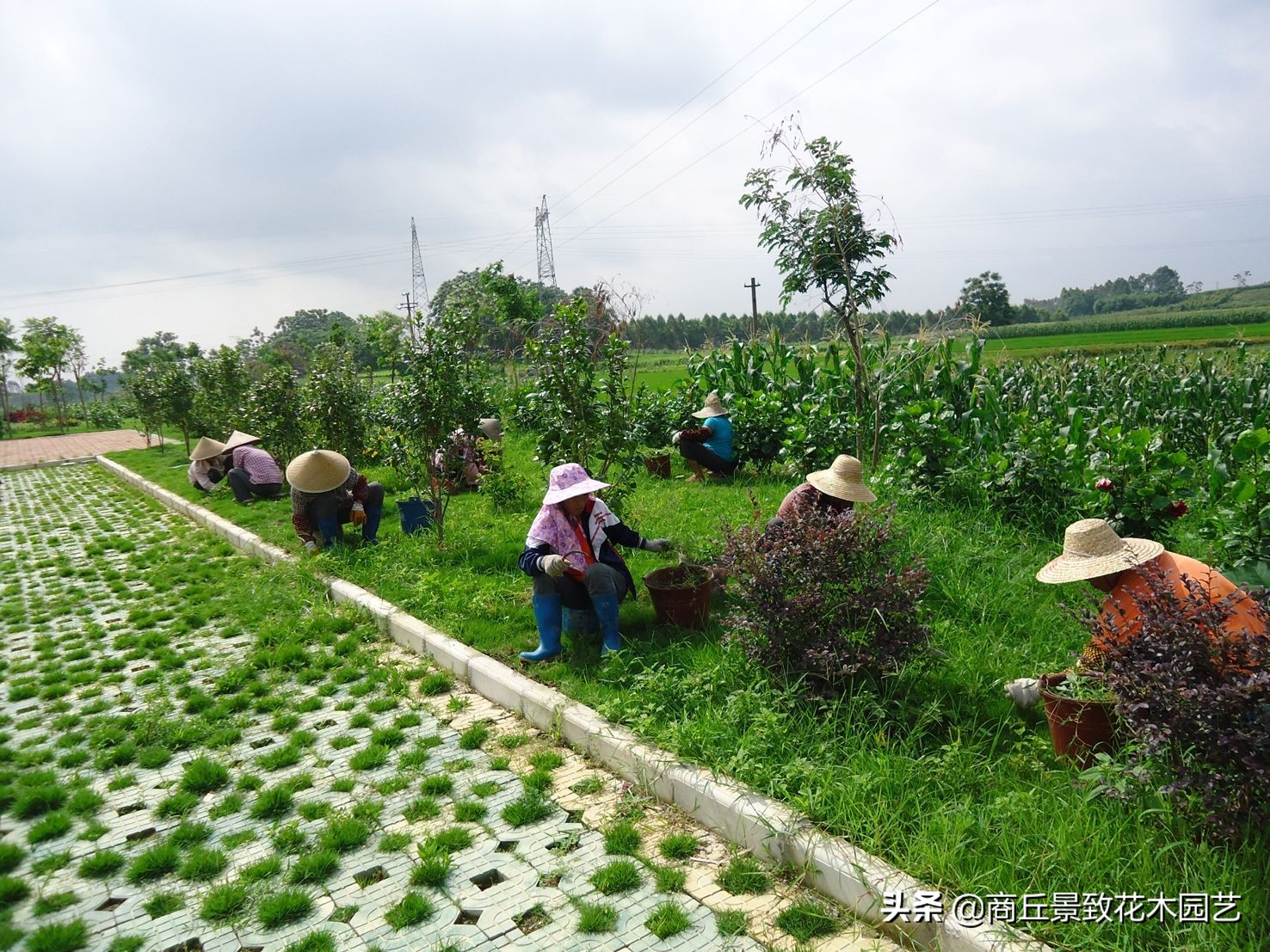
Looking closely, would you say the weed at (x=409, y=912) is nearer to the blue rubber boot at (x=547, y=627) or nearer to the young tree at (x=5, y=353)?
the blue rubber boot at (x=547, y=627)

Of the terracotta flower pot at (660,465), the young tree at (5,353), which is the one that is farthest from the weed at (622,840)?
the young tree at (5,353)

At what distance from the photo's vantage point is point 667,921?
280 cm

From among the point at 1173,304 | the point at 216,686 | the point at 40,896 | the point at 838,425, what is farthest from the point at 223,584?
the point at 1173,304

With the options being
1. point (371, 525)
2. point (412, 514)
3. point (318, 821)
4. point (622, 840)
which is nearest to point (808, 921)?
point (622, 840)

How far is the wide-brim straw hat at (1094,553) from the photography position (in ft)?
11.3

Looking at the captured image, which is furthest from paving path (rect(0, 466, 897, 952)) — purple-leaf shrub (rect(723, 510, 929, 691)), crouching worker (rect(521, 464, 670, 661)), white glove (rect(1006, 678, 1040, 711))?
white glove (rect(1006, 678, 1040, 711))

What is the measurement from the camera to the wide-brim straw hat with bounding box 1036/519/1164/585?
343 cm

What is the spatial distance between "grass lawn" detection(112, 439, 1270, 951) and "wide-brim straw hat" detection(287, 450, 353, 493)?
1.53m

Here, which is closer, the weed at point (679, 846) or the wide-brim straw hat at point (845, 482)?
the weed at point (679, 846)

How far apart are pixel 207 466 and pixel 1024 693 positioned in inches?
487

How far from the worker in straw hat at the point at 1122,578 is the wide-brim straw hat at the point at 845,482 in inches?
57.3

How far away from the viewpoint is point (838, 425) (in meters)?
8.73

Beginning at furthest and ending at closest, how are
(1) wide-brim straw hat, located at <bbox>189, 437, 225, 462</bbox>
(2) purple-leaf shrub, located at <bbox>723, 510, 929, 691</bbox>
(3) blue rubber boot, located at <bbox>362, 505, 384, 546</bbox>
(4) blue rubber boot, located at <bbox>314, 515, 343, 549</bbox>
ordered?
(1) wide-brim straw hat, located at <bbox>189, 437, 225, 462</bbox>
(3) blue rubber boot, located at <bbox>362, 505, 384, 546</bbox>
(4) blue rubber boot, located at <bbox>314, 515, 343, 549</bbox>
(2) purple-leaf shrub, located at <bbox>723, 510, 929, 691</bbox>

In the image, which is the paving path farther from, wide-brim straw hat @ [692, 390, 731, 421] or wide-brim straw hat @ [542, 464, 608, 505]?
wide-brim straw hat @ [692, 390, 731, 421]
